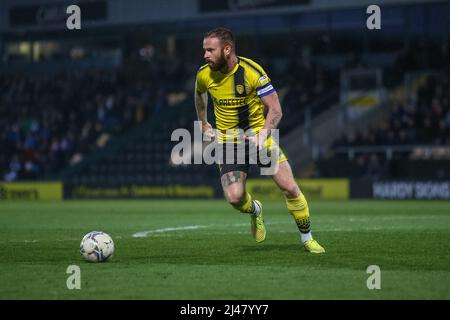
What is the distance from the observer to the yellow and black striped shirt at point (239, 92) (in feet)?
36.0

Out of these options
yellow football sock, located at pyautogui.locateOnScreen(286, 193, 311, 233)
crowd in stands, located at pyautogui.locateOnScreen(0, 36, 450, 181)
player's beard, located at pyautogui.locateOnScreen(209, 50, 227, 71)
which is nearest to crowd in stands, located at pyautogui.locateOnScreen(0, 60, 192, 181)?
crowd in stands, located at pyautogui.locateOnScreen(0, 36, 450, 181)

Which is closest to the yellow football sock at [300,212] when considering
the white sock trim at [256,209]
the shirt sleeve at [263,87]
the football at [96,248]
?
the white sock trim at [256,209]

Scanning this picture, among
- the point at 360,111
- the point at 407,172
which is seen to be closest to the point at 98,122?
the point at 360,111

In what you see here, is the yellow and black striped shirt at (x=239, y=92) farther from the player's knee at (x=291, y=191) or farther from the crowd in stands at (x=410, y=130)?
the crowd in stands at (x=410, y=130)

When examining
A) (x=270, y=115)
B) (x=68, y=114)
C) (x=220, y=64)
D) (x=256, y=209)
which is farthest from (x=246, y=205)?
(x=68, y=114)

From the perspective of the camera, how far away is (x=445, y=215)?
63.0 feet

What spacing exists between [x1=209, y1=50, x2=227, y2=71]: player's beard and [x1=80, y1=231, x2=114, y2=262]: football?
96.2 inches

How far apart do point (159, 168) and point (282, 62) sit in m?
7.24

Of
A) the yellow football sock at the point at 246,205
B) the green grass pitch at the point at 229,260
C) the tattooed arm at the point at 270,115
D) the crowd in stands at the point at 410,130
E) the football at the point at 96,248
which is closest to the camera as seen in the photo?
the green grass pitch at the point at 229,260

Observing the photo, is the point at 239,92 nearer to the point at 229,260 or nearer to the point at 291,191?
the point at 291,191

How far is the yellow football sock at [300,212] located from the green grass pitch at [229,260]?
321mm

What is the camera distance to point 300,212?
1102cm

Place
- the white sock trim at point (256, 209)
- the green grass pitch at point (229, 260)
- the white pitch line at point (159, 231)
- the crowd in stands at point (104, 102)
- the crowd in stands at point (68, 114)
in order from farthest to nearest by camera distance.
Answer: the crowd in stands at point (68, 114) < the crowd in stands at point (104, 102) < the white pitch line at point (159, 231) < the white sock trim at point (256, 209) < the green grass pitch at point (229, 260)

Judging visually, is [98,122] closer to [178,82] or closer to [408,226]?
[178,82]
